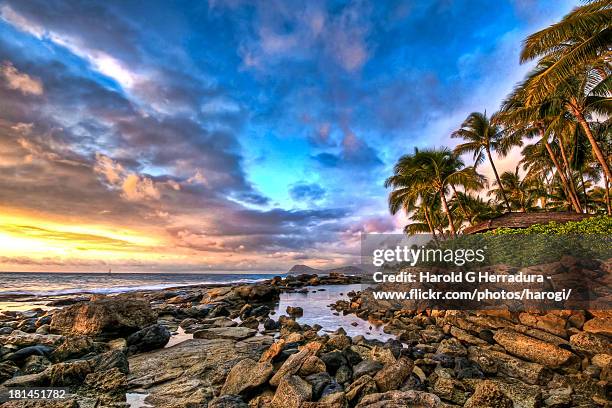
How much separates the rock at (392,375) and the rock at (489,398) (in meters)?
1.29

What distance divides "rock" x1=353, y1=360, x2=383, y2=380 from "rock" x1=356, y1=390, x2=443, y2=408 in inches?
52.0

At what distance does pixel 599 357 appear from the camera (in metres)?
7.25

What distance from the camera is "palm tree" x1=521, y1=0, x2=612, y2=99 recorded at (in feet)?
36.3

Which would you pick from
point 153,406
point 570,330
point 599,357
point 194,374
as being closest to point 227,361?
point 194,374

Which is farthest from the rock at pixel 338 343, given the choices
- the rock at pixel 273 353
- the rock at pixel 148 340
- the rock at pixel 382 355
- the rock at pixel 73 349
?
the rock at pixel 73 349

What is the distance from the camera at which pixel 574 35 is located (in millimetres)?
11953

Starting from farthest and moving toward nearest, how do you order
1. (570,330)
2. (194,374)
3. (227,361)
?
(570,330)
(227,361)
(194,374)

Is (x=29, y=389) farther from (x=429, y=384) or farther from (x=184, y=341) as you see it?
(x=429, y=384)

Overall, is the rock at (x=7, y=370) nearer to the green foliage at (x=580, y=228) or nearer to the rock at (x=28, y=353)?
the rock at (x=28, y=353)

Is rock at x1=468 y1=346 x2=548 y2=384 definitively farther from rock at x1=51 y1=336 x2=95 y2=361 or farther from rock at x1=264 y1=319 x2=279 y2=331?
rock at x1=51 y1=336 x2=95 y2=361

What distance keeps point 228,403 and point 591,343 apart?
9.28 m

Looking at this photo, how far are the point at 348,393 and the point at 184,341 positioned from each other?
710 centimetres

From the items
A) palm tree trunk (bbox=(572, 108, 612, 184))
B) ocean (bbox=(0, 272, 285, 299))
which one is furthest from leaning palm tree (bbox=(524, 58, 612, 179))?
ocean (bbox=(0, 272, 285, 299))

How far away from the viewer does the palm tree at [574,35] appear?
1105 centimetres
